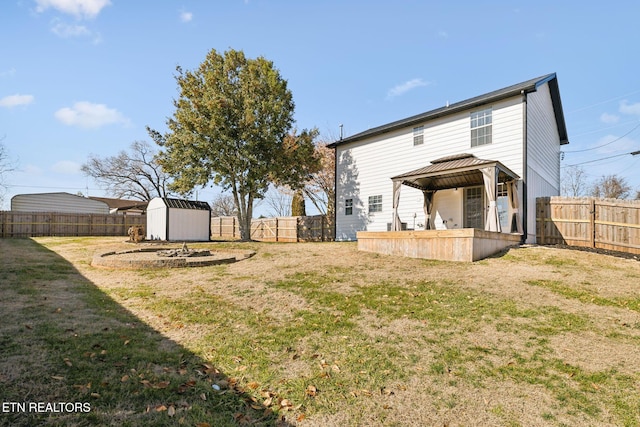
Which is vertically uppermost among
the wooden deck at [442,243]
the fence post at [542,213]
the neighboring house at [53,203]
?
the neighboring house at [53,203]

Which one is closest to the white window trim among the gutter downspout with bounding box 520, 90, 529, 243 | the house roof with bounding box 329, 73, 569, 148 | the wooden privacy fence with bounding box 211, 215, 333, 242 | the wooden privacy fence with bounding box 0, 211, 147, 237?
the house roof with bounding box 329, 73, 569, 148

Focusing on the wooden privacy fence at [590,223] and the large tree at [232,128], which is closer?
the wooden privacy fence at [590,223]

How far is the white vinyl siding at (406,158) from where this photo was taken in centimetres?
1226

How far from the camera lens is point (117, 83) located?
10391mm

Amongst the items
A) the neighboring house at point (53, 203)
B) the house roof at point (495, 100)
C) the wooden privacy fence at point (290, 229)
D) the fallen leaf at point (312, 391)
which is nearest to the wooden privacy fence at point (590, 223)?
the house roof at point (495, 100)

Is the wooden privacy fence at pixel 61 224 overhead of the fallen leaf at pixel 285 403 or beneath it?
overhead

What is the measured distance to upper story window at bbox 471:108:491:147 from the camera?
1282 centimetres

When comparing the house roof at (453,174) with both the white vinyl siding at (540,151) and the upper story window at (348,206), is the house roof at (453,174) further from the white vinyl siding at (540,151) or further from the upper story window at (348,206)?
the upper story window at (348,206)

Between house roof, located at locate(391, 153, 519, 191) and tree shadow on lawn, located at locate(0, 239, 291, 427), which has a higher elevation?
house roof, located at locate(391, 153, 519, 191)

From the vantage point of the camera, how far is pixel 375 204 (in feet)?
54.1

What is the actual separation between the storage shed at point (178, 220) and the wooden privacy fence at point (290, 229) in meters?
5.48

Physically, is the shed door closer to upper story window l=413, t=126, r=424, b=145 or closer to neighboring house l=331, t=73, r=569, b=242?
neighboring house l=331, t=73, r=569, b=242

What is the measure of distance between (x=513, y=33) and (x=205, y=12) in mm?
10616

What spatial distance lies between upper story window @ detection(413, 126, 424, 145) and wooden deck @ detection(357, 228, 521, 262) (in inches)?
229
